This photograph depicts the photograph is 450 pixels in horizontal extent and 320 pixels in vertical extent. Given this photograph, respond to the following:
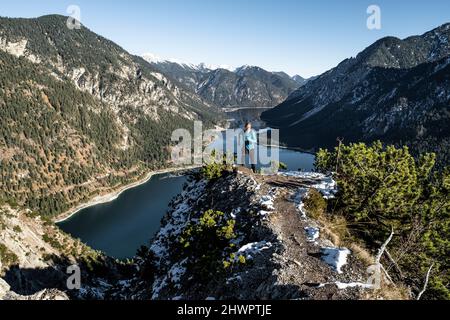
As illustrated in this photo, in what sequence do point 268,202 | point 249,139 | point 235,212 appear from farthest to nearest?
1. point 249,139
2. point 235,212
3. point 268,202

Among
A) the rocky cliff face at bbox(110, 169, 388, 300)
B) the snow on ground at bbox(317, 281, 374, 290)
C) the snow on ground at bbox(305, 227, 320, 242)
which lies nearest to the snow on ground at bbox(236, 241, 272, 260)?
the rocky cliff face at bbox(110, 169, 388, 300)

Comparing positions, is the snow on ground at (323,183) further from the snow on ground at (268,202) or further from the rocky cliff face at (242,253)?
the snow on ground at (268,202)

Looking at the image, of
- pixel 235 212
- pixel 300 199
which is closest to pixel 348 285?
pixel 300 199

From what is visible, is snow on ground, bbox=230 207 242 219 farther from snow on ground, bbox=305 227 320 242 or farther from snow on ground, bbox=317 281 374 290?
snow on ground, bbox=317 281 374 290

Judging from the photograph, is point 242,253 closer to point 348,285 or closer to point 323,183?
point 348,285

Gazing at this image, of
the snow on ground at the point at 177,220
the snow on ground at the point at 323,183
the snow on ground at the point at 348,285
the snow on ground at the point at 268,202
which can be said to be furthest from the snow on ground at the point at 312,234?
the snow on ground at the point at 177,220

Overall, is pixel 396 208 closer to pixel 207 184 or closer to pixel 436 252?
pixel 436 252
